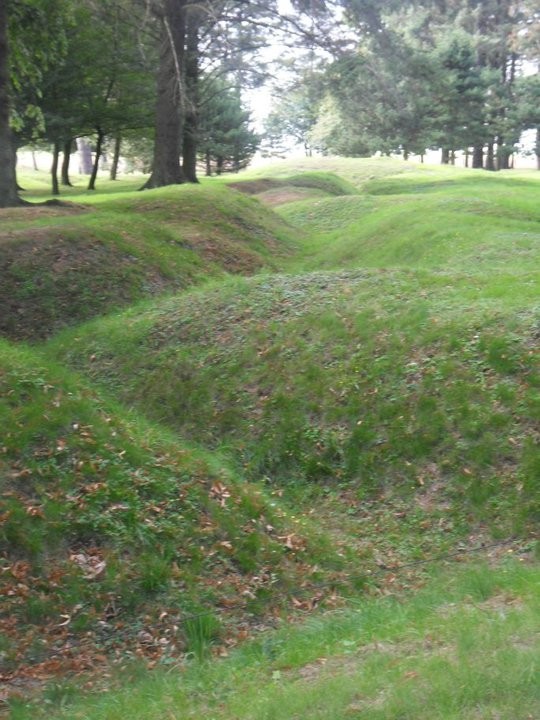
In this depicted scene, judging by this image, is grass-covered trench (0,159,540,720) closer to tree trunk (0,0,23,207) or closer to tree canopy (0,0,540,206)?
tree trunk (0,0,23,207)

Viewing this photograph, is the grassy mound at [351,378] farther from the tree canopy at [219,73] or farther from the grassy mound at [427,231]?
the tree canopy at [219,73]

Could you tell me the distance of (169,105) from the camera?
27.7 meters

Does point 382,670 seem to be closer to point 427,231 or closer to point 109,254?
point 109,254

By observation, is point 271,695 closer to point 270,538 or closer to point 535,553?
point 270,538

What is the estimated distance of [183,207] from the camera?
23.2 meters

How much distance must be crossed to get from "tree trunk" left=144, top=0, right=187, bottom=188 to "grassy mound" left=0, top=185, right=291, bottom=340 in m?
5.10

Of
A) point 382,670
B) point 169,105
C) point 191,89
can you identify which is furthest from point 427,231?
point 382,670

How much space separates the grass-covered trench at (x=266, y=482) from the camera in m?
5.47

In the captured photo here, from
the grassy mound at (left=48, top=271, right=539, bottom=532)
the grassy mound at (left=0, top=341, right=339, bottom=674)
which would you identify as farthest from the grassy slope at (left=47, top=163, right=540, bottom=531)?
the grassy mound at (left=0, top=341, right=339, bottom=674)

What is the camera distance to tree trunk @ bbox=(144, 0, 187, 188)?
2691 cm

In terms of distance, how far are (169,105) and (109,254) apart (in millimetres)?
11582

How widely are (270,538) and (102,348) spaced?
6660 millimetres

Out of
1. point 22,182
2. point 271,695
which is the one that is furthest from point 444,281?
point 22,182

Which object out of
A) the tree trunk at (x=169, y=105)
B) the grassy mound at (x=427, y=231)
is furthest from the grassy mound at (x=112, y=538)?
the tree trunk at (x=169, y=105)
